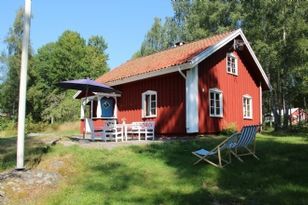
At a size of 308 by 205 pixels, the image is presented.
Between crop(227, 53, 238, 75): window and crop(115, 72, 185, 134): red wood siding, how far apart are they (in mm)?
3721

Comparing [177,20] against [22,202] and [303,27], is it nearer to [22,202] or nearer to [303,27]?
[303,27]

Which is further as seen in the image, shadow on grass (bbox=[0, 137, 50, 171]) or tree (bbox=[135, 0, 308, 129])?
tree (bbox=[135, 0, 308, 129])

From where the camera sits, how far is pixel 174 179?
8.42m

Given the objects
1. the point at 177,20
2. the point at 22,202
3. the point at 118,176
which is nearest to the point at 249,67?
the point at 118,176

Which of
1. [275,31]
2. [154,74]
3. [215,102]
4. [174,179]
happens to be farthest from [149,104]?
[275,31]

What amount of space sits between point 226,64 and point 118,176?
12141 millimetres

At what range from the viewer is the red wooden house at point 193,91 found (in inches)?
671

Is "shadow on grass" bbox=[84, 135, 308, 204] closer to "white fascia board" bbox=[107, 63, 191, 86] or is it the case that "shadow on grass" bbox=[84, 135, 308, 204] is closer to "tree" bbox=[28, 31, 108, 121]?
"white fascia board" bbox=[107, 63, 191, 86]

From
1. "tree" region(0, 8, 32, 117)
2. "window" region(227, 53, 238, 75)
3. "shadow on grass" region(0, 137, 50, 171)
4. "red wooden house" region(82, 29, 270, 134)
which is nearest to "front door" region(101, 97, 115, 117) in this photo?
"red wooden house" region(82, 29, 270, 134)

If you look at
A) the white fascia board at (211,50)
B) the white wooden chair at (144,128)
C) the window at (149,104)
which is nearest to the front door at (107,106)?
the window at (149,104)

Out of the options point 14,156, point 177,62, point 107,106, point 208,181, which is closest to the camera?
point 208,181

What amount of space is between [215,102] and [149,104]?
3.14 metres

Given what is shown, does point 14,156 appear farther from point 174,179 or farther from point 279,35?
point 279,35

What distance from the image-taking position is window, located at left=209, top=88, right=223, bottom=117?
1823 centimetres
